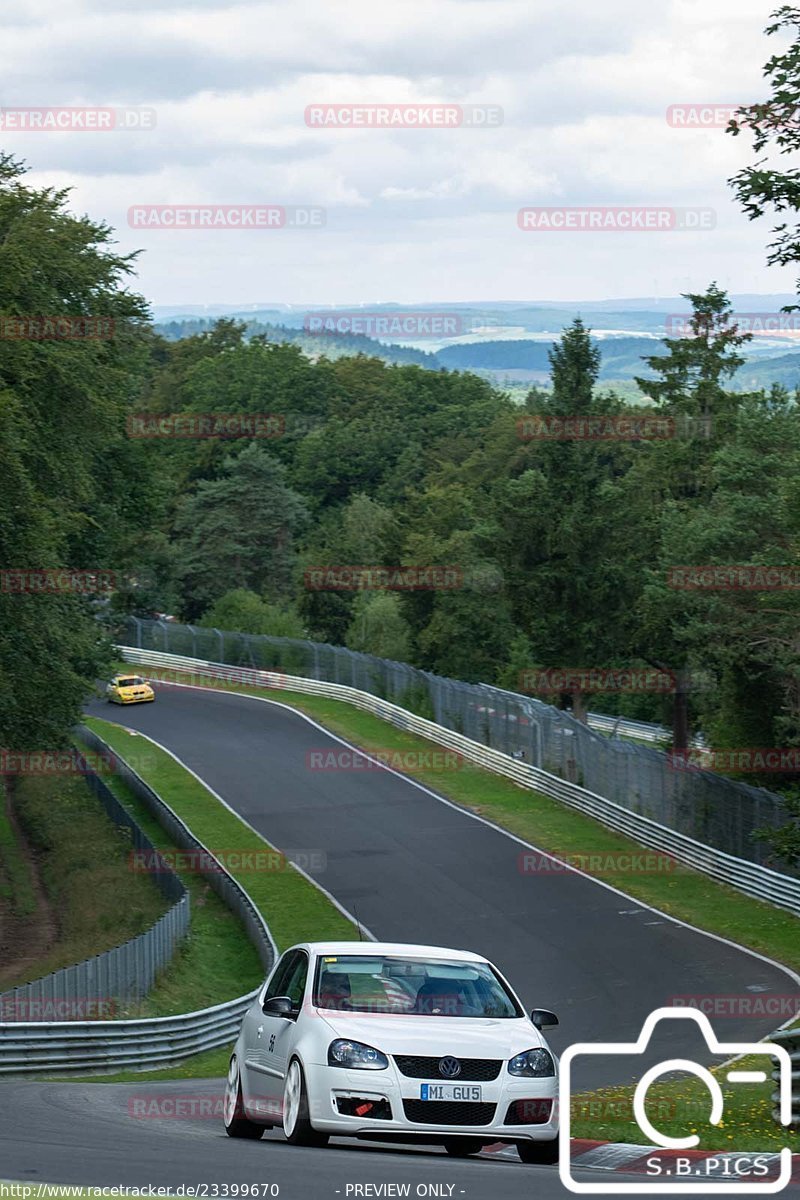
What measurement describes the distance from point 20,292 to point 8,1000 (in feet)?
47.4

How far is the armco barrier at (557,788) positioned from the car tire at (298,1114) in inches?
943

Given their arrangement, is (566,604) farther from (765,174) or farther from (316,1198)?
(316,1198)

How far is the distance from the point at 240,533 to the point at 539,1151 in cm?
8338

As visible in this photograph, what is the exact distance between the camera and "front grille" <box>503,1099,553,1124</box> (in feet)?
33.9

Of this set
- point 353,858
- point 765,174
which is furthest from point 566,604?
point 765,174

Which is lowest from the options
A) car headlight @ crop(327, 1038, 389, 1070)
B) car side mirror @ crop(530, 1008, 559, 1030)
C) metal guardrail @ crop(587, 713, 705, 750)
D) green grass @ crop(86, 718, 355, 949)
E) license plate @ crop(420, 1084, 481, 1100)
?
metal guardrail @ crop(587, 713, 705, 750)

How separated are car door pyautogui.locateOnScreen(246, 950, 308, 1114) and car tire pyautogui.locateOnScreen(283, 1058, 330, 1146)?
0.62 feet

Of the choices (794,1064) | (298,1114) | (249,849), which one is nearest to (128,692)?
(249,849)

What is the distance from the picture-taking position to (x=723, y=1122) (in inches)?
519

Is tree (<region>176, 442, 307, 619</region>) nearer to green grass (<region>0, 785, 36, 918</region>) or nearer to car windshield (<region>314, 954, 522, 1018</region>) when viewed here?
green grass (<region>0, 785, 36, 918</region>)

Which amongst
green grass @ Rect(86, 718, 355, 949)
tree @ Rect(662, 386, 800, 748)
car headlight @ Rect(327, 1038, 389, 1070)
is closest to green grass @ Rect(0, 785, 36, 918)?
green grass @ Rect(86, 718, 355, 949)

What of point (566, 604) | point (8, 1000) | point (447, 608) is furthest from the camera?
point (447, 608)

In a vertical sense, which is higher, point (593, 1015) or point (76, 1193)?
point (76, 1193)

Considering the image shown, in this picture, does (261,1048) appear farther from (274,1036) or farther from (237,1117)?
(237,1117)
